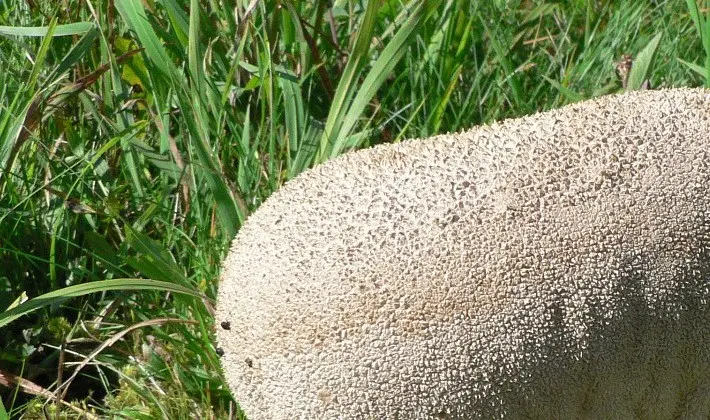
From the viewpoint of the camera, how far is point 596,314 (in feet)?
4.08

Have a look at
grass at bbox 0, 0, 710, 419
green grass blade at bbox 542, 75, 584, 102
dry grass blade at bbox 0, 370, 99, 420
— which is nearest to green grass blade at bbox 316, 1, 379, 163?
grass at bbox 0, 0, 710, 419

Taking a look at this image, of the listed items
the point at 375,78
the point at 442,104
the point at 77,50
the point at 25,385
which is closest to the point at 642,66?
the point at 442,104

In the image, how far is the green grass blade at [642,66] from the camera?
6.47 ft

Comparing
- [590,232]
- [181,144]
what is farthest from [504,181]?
[181,144]

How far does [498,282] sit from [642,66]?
95 centimetres

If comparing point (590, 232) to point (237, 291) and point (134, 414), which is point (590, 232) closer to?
point (237, 291)

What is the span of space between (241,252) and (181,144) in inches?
26.4

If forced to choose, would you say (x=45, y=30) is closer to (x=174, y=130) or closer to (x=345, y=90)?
(x=174, y=130)

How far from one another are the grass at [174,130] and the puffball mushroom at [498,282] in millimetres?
379

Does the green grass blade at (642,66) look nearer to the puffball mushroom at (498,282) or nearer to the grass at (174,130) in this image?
the grass at (174,130)

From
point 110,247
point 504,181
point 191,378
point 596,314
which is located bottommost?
point 191,378

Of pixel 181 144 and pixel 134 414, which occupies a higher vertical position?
pixel 181 144

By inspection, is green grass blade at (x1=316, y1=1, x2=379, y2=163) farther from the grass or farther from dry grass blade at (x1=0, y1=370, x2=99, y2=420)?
dry grass blade at (x1=0, y1=370, x2=99, y2=420)

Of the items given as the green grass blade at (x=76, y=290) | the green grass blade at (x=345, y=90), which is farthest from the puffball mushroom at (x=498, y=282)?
the green grass blade at (x=345, y=90)
